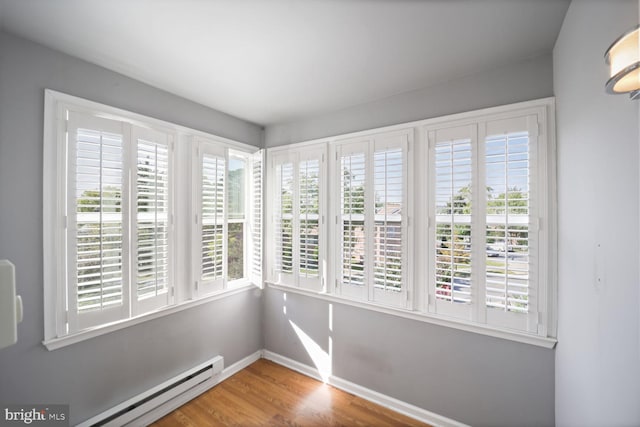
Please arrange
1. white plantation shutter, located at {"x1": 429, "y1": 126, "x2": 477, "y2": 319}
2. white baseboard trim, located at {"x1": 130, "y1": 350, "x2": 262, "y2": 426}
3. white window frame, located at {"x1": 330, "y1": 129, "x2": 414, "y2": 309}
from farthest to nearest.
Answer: white window frame, located at {"x1": 330, "y1": 129, "x2": 414, "y2": 309}, white baseboard trim, located at {"x1": 130, "y1": 350, "x2": 262, "y2": 426}, white plantation shutter, located at {"x1": 429, "y1": 126, "x2": 477, "y2": 319}

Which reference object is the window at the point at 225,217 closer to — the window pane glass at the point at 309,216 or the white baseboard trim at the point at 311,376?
the window pane glass at the point at 309,216

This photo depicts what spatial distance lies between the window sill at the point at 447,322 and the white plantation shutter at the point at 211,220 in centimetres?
85

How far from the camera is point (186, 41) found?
5.24ft

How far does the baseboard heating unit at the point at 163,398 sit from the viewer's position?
6.04 ft

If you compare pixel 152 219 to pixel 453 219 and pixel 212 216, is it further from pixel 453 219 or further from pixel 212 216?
pixel 453 219

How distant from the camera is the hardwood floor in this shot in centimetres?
209

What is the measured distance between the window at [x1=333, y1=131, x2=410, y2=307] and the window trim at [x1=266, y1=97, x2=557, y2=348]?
62 millimetres

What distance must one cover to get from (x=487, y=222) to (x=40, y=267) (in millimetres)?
2756

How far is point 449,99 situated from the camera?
2047 millimetres

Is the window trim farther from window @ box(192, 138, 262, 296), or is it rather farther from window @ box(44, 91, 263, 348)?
window @ box(44, 91, 263, 348)

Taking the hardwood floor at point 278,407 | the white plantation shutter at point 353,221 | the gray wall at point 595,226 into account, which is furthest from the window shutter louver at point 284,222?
the gray wall at point 595,226

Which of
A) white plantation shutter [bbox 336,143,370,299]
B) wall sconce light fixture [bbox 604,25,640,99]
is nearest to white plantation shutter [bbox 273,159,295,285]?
white plantation shutter [bbox 336,143,370,299]

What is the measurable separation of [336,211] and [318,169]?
1.48ft

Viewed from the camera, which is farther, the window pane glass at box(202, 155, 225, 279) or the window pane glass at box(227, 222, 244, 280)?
the window pane glass at box(227, 222, 244, 280)
